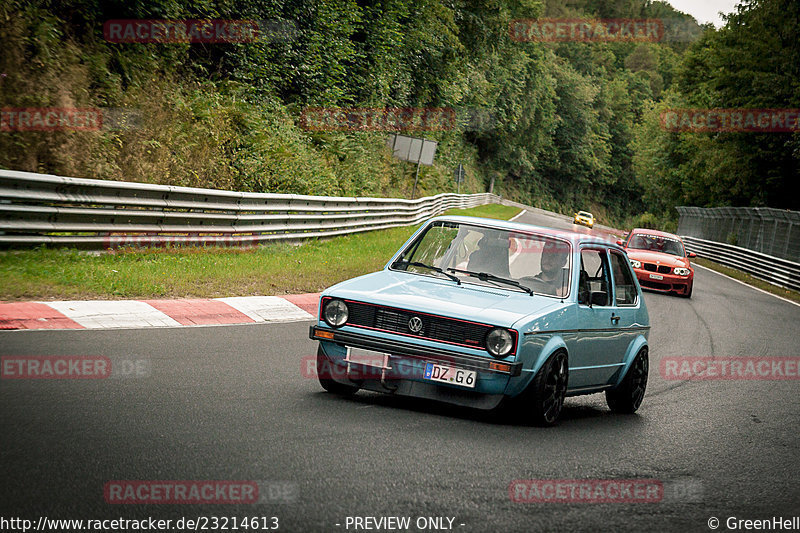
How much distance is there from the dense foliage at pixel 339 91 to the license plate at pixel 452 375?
934cm

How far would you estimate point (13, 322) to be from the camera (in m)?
8.80

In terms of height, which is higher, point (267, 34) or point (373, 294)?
point (267, 34)

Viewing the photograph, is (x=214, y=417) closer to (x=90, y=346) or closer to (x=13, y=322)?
(x=90, y=346)

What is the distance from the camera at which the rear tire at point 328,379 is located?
282 inches

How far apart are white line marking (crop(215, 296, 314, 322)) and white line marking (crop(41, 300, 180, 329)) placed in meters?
1.50

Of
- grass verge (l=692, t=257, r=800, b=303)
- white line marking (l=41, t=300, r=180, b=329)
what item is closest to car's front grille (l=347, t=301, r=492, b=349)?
white line marking (l=41, t=300, r=180, b=329)

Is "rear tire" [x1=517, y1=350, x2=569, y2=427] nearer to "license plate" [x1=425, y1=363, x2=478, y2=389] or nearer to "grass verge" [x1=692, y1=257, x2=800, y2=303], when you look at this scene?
"license plate" [x1=425, y1=363, x2=478, y2=389]

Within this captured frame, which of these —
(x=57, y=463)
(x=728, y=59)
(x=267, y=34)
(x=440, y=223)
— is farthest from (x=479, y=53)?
(x=57, y=463)

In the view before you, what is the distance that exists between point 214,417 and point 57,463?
5.00ft

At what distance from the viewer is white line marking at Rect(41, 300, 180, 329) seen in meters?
9.48

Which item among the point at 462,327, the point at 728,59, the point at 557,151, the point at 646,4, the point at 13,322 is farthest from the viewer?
the point at 646,4

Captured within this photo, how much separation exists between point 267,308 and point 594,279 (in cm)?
535

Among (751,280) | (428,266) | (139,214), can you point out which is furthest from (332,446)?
(751,280)

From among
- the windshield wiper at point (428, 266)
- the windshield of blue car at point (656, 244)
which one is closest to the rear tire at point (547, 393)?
the windshield wiper at point (428, 266)
